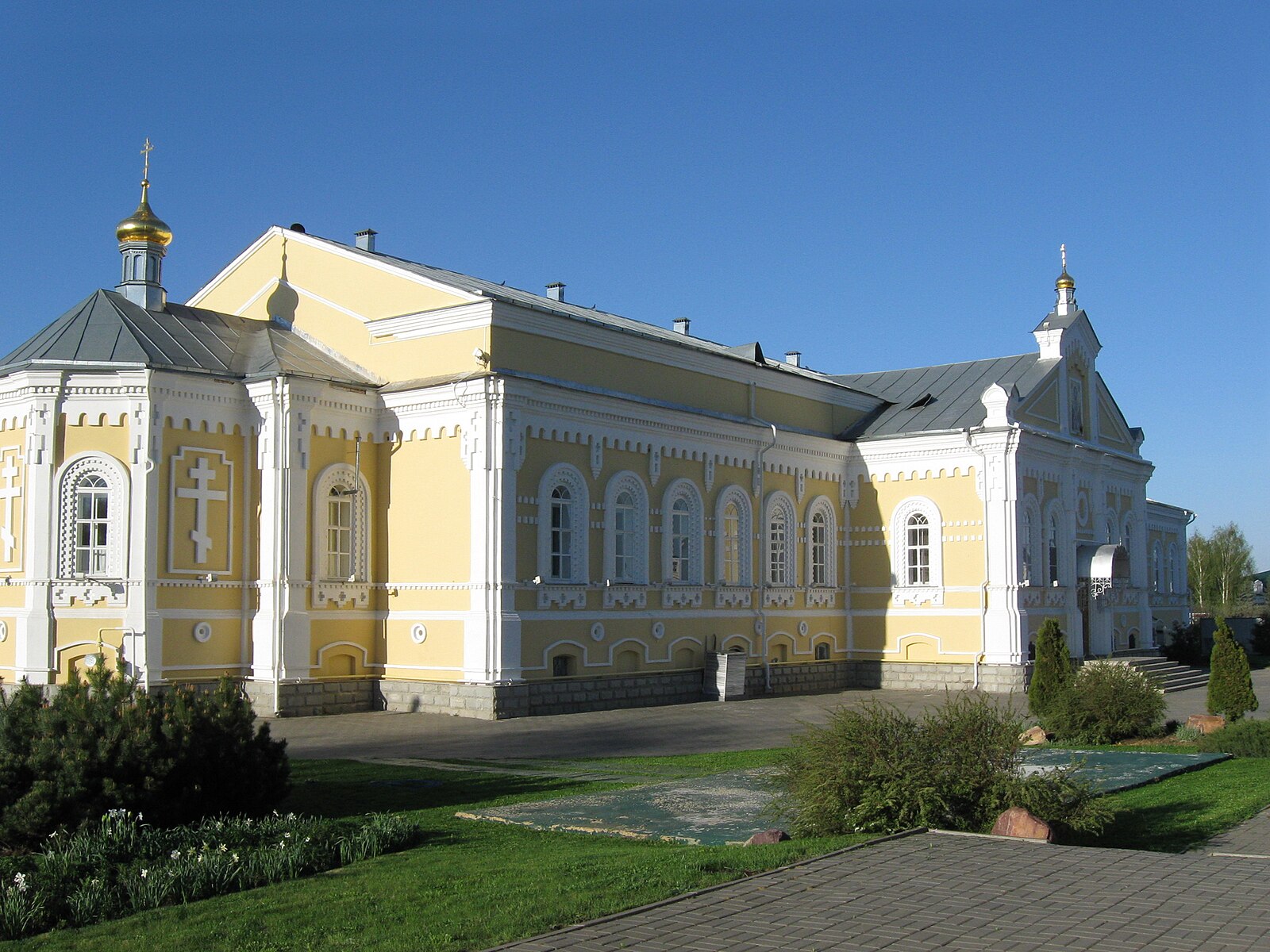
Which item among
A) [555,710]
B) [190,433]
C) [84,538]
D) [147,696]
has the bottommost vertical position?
[555,710]

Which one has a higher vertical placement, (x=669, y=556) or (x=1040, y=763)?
(x=669, y=556)

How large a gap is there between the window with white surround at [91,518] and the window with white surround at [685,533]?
10.8 m

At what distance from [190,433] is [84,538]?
2547mm

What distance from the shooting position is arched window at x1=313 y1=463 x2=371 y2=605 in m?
23.6

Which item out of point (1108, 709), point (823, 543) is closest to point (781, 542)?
point (823, 543)

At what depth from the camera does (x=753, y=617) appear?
29.0 m

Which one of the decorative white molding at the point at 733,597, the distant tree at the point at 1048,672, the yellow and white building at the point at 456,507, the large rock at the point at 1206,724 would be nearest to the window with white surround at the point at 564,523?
the yellow and white building at the point at 456,507

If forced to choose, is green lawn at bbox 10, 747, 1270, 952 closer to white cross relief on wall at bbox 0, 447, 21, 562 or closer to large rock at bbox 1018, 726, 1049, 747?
large rock at bbox 1018, 726, 1049, 747

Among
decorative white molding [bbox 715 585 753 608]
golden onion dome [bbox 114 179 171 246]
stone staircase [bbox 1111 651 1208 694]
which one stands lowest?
stone staircase [bbox 1111 651 1208 694]

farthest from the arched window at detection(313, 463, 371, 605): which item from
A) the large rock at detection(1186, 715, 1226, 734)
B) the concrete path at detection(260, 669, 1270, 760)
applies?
the large rock at detection(1186, 715, 1226, 734)

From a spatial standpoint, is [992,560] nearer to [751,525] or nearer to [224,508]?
[751,525]

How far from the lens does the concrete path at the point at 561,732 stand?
60.0 ft

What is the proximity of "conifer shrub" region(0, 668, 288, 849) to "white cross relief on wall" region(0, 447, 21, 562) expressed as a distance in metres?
12.1

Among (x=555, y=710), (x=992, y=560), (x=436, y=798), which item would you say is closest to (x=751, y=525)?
(x=992, y=560)
